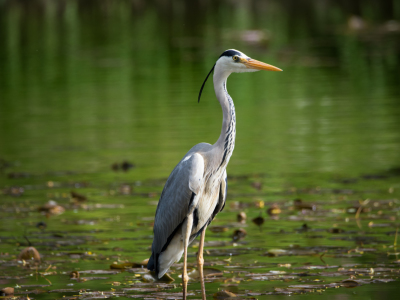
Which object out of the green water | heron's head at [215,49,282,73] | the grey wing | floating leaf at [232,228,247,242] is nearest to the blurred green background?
the green water

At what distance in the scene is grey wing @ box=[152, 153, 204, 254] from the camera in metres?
5.55

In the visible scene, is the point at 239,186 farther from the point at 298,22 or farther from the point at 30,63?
the point at 298,22

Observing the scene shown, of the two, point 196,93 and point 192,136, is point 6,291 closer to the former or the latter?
point 192,136

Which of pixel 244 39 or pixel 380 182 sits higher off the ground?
pixel 244 39

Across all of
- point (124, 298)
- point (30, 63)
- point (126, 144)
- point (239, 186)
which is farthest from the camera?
point (30, 63)

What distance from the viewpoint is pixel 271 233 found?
23.9 feet

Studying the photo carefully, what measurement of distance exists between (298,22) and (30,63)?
13.9 meters

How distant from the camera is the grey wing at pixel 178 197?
555 centimetres

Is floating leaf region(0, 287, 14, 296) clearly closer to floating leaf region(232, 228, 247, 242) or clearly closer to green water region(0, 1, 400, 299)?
green water region(0, 1, 400, 299)

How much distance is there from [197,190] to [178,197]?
171 millimetres

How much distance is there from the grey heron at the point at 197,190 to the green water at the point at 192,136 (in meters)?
0.36

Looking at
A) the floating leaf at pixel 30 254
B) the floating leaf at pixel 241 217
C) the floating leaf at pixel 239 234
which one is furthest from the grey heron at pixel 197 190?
the floating leaf at pixel 241 217

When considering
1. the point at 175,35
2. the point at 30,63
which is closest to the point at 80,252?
the point at 30,63

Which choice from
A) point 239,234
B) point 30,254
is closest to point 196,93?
point 239,234
